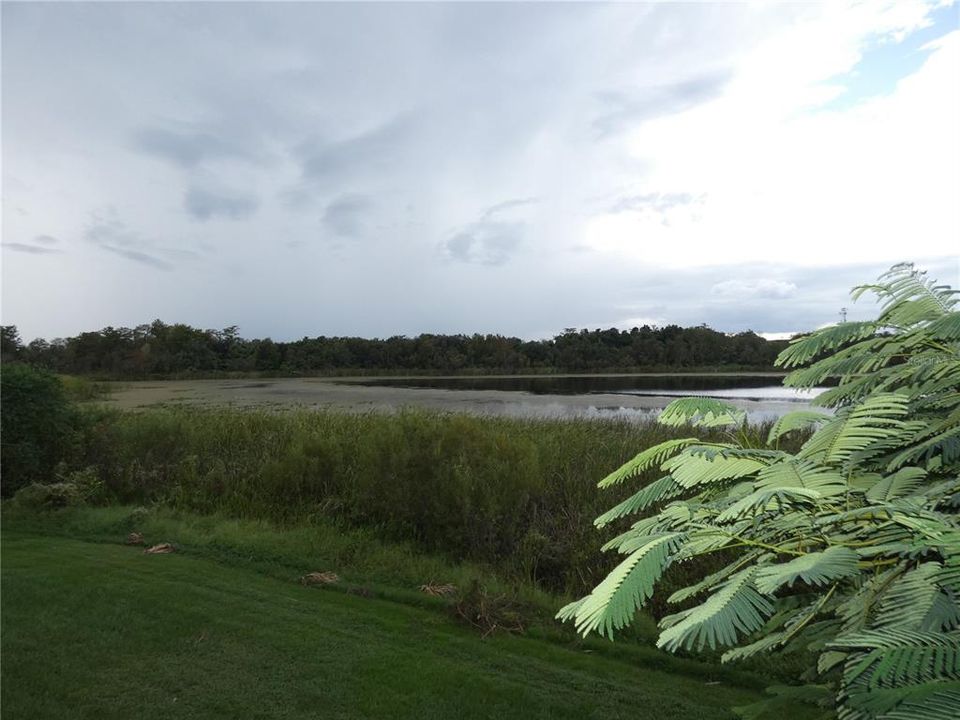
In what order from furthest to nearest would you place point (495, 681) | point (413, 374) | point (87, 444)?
point (413, 374) → point (87, 444) → point (495, 681)

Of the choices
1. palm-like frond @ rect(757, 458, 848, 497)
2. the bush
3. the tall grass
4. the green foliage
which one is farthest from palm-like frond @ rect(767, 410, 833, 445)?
the bush

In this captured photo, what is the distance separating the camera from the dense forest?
44656mm

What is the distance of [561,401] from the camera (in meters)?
23.8

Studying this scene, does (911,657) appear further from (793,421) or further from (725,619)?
(793,421)

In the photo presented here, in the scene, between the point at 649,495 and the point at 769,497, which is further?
the point at 649,495

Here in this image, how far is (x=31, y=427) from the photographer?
9.67 metres

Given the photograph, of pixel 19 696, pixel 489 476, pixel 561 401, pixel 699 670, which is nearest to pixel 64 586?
pixel 19 696

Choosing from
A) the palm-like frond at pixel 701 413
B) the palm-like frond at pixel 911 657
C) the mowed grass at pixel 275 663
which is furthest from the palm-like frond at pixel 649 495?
the mowed grass at pixel 275 663

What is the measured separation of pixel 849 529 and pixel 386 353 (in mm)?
51408

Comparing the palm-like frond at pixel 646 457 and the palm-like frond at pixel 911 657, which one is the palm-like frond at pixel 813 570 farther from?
the palm-like frond at pixel 646 457

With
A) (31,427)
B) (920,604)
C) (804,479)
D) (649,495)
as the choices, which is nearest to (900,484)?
(804,479)

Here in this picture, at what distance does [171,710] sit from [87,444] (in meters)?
9.17

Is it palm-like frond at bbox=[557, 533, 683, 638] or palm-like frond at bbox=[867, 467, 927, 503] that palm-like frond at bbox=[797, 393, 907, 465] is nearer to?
palm-like frond at bbox=[867, 467, 927, 503]

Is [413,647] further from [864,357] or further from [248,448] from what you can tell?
[248,448]
